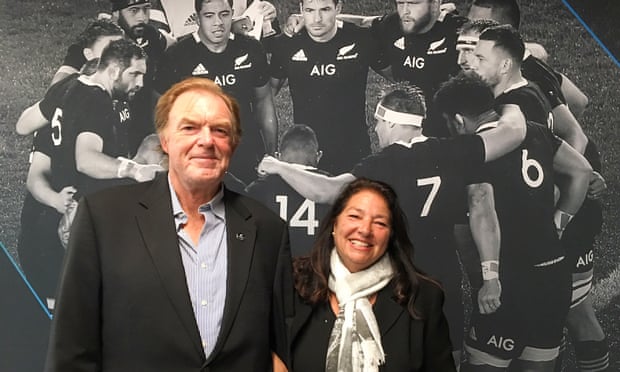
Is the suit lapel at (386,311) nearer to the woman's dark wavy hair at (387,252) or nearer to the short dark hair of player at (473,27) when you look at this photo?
the woman's dark wavy hair at (387,252)

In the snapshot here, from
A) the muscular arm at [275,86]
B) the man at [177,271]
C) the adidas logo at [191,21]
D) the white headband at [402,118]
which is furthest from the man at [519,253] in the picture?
the man at [177,271]

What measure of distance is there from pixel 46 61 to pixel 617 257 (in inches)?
103

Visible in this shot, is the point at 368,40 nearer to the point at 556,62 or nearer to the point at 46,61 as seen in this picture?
the point at 556,62

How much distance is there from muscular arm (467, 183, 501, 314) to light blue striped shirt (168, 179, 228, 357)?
1482mm

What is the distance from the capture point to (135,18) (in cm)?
296

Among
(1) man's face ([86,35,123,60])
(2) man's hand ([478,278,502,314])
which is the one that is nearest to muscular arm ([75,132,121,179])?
(1) man's face ([86,35,123,60])

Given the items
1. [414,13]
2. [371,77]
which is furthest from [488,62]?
[371,77]

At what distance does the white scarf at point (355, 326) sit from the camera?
2146 mm

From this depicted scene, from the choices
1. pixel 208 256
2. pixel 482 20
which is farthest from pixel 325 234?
pixel 482 20

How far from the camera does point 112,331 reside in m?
1.58

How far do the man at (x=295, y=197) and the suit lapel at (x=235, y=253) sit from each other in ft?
3.64

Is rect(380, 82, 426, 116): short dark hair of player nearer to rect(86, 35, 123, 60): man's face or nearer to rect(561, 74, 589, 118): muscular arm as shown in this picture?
rect(561, 74, 589, 118): muscular arm

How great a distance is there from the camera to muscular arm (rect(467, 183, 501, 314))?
9.47ft

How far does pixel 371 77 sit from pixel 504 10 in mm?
630
